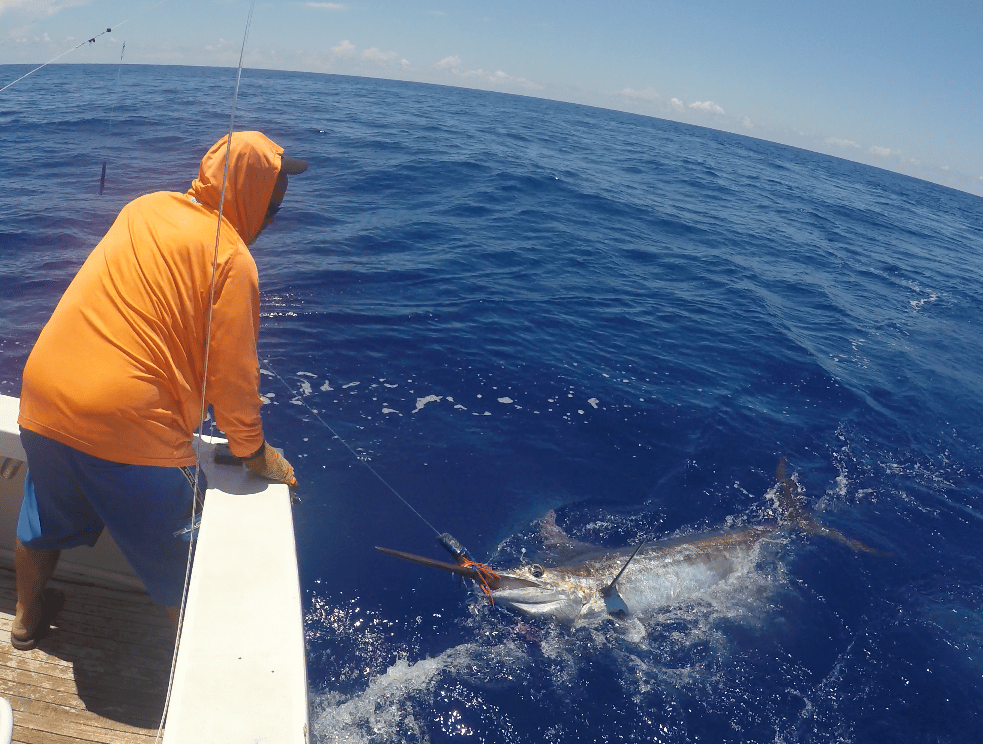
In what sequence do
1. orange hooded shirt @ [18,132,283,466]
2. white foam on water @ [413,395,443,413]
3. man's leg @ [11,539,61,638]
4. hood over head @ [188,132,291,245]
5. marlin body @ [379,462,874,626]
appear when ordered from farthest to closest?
white foam on water @ [413,395,443,413]
marlin body @ [379,462,874,626]
man's leg @ [11,539,61,638]
hood over head @ [188,132,291,245]
orange hooded shirt @ [18,132,283,466]

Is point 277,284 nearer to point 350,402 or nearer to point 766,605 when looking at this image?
point 350,402

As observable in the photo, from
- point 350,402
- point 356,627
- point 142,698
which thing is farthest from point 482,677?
point 350,402

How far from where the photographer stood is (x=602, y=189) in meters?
22.6

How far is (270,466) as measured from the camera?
3.04m

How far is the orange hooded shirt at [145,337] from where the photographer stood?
227cm

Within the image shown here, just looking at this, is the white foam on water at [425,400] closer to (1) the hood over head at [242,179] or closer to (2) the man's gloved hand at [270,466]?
(2) the man's gloved hand at [270,466]

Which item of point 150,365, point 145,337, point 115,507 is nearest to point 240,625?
point 115,507

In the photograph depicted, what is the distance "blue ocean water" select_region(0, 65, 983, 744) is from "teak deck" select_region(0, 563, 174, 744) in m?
1.39

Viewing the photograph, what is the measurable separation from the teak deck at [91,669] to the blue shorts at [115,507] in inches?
27.2

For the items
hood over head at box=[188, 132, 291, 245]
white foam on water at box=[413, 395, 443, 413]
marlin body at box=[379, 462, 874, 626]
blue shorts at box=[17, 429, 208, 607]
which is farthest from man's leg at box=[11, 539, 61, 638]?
white foam on water at box=[413, 395, 443, 413]

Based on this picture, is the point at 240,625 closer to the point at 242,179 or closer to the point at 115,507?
the point at 115,507

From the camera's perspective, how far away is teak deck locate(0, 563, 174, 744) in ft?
9.67

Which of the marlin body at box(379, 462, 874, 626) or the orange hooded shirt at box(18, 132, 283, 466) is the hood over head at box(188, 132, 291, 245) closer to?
the orange hooded shirt at box(18, 132, 283, 466)

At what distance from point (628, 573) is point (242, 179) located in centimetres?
532
